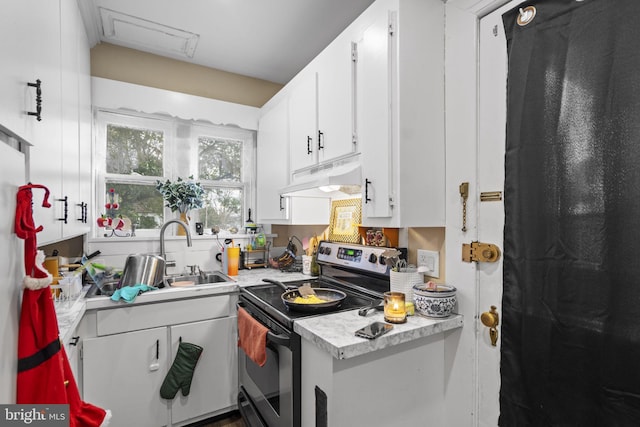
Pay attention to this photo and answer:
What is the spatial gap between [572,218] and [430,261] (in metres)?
0.68

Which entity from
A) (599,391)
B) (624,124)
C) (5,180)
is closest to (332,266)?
(599,391)

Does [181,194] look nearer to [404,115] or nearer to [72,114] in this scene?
[72,114]

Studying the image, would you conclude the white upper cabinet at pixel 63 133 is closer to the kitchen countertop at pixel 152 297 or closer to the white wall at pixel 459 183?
the kitchen countertop at pixel 152 297

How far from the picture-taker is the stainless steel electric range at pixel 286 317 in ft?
4.57

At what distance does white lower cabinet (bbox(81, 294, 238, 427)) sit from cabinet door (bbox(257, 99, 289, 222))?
778mm

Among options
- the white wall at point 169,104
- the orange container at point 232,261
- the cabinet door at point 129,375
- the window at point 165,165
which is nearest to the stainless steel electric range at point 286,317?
the orange container at point 232,261

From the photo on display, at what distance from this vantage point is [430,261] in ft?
5.28

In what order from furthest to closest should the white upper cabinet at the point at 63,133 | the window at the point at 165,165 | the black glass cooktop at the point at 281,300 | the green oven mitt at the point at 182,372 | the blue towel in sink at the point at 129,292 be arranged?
the window at the point at 165,165, the green oven mitt at the point at 182,372, the blue towel in sink at the point at 129,292, the black glass cooktop at the point at 281,300, the white upper cabinet at the point at 63,133

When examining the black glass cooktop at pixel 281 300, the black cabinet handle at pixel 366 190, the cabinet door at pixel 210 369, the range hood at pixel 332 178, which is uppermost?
the range hood at pixel 332 178

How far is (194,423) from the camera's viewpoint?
205 centimetres

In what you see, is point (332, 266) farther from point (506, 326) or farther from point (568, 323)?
point (568, 323)

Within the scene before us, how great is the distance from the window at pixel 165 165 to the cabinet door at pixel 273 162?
0.27m

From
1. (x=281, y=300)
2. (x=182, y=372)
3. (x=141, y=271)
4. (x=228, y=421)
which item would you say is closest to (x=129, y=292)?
(x=141, y=271)

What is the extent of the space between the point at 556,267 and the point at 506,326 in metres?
0.31
